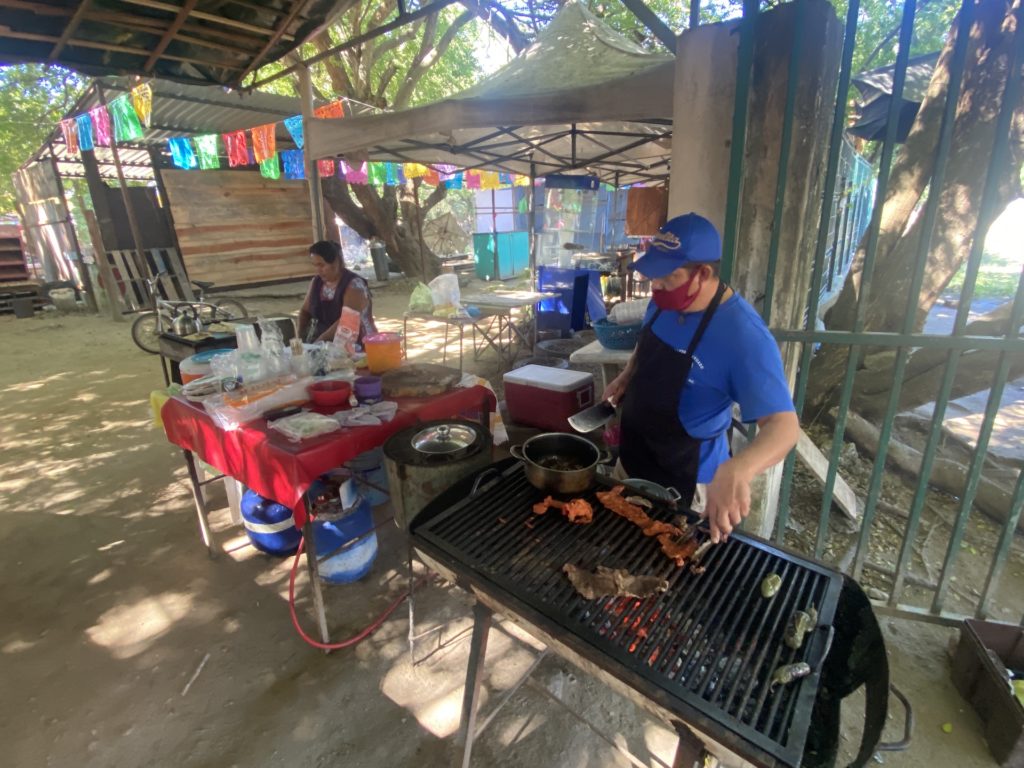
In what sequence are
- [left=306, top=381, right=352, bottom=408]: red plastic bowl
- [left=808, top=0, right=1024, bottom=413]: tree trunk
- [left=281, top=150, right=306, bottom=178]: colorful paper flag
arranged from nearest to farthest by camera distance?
[left=306, top=381, right=352, bottom=408]: red plastic bowl < [left=808, top=0, right=1024, bottom=413]: tree trunk < [left=281, top=150, right=306, bottom=178]: colorful paper flag

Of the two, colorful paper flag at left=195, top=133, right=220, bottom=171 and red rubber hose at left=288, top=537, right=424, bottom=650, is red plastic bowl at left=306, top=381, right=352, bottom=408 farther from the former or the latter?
colorful paper flag at left=195, top=133, right=220, bottom=171

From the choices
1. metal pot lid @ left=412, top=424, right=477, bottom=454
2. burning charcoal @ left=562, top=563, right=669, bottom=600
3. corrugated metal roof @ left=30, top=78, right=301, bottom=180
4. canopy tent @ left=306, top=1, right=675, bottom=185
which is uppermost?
corrugated metal roof @ left=30, top=78, right=301, bottom=180

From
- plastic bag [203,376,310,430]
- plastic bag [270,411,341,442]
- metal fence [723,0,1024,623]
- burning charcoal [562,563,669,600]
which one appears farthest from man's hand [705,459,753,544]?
plastic bag [203,376,310,430]

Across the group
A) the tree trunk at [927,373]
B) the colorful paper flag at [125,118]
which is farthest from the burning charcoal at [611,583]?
the colorful paper flag at [125,118]

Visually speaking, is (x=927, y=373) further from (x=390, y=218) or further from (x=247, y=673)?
(x=390, y=218)

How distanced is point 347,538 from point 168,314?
4.28 meters

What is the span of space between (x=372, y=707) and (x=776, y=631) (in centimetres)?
189

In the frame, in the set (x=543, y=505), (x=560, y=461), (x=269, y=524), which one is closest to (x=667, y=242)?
(x=560, y=461)

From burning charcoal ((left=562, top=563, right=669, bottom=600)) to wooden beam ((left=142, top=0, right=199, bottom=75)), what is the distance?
4610 millimetres

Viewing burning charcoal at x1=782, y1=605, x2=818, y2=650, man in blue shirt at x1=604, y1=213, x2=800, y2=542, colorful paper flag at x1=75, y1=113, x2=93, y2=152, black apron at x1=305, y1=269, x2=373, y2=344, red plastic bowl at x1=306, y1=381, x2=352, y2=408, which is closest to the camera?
burning charcoal at x1=782, y1=605, x2=818, y2=650

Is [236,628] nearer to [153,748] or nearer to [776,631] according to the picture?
[153,748]

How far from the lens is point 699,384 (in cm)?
190

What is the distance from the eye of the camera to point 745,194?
7.61 feet

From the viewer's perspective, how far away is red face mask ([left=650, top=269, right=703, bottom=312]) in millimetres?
1761
